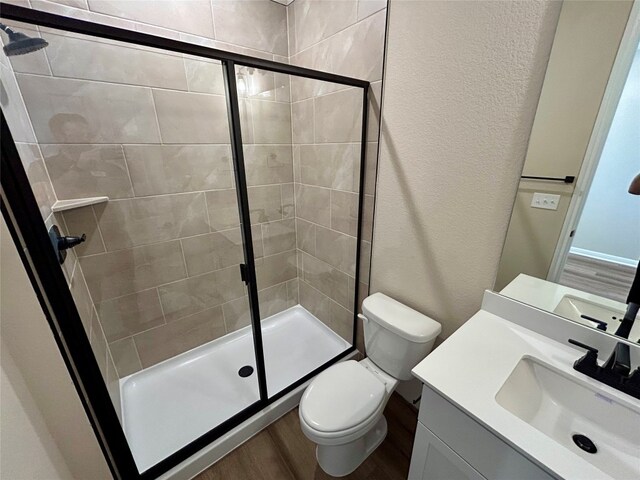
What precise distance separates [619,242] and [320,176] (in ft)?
4.69

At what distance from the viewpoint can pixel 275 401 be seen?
4.97 feet

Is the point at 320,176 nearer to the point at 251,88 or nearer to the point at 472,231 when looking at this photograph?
the point at 251,88

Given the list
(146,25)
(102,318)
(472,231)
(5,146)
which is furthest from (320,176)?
(102,318)

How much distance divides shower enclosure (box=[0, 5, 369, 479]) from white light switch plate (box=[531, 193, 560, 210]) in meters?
0.82

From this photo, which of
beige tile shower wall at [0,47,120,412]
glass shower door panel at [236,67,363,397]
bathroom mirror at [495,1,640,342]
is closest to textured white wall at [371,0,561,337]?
bathroom mirror at [495,1,640,342]

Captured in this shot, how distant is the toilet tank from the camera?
1189 mm

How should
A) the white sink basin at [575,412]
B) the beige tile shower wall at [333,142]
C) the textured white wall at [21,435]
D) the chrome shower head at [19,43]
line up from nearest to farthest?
the textured white wall at [21,435], the white sink basin at [575,412], the chrome shower head at [19,43], the beige tile shower wall at [333,142]

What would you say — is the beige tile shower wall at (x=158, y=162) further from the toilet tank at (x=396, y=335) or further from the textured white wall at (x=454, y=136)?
the toilet tank at (x=396, y=335)

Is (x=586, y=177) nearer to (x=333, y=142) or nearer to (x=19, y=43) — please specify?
(x=333, y=142)

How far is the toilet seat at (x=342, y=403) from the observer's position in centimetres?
106

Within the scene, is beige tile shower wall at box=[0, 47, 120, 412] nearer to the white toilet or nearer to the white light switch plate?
the white toilet

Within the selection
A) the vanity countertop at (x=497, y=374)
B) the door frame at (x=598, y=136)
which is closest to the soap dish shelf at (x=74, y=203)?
the vanity countertop at (x=497, y=374)

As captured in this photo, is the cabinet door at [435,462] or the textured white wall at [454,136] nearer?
the cabinet door at [435,462]

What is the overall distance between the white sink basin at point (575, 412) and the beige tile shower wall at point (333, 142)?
3.01 ft
